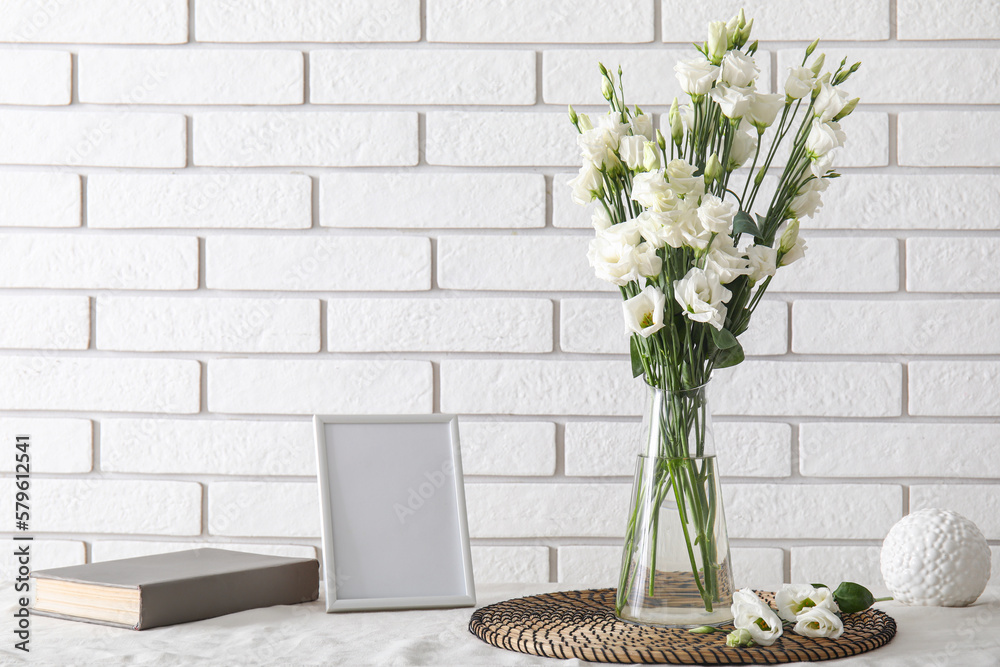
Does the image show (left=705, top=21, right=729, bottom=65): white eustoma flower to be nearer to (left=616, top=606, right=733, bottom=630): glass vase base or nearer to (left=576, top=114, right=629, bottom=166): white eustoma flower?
(left=576, top=114, right=629, bottom=166): white eustoma flower

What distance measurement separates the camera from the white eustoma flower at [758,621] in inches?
32.7

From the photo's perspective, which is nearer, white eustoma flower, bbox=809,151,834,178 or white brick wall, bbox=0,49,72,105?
white eustoma flower, bbox=809,151,834,178

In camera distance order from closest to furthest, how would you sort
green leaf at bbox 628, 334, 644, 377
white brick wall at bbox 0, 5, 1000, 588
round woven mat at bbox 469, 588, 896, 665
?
round woven mat at bbox 469, 588, 896, 665
green leaf at bbox 628, 334, 644, 377
white brick wall at bbox 0, 5, 1000, 588

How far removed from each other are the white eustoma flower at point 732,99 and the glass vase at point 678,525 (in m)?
0.28

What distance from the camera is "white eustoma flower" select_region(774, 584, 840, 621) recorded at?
0.89 metres

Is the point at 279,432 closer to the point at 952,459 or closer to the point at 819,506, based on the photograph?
the point at 819,506

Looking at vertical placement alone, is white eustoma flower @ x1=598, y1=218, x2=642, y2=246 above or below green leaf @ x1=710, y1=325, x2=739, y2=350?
above

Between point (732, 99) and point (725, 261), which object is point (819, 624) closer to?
point (725, 261)

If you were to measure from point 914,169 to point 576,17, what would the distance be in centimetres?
54

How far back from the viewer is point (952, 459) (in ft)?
4.06

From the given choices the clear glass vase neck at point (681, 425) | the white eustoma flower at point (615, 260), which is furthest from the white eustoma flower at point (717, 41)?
the clear glass vase neck at point (681, 425)

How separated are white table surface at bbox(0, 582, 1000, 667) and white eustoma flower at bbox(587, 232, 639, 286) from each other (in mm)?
379

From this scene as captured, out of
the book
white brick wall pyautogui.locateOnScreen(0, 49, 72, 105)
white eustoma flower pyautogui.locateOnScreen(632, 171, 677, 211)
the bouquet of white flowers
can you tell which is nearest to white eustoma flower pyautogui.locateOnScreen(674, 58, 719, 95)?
the bouquet of white flowers

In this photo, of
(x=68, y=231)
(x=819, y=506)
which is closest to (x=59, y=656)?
(x=68, y=231)
